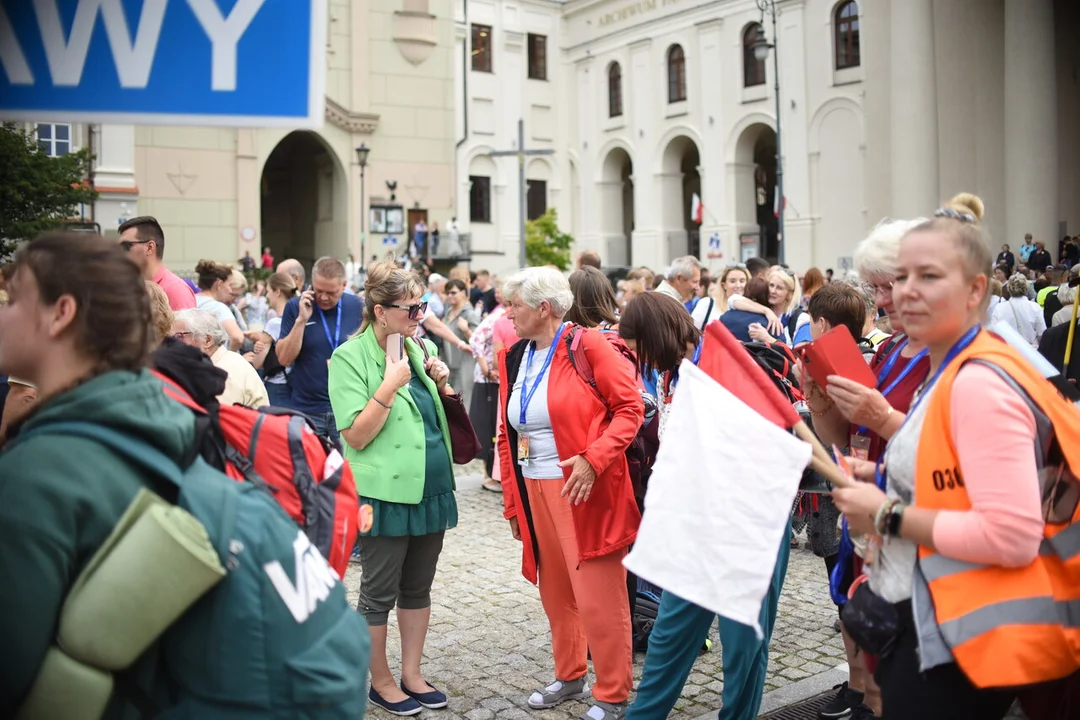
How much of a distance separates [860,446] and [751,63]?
4061 centimetres

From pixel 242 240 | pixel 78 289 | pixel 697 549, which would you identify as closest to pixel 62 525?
pixel 78 289

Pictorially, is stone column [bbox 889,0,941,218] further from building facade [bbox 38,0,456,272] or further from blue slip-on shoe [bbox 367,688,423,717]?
blue slip-on shoe [bbox 367,688,423,717]

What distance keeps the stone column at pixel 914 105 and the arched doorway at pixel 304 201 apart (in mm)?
19058

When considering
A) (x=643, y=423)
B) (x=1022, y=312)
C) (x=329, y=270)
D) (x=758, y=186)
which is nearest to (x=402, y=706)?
(x=643, y=423)

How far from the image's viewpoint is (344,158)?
123 feet

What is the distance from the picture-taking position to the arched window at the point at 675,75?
4488 cm

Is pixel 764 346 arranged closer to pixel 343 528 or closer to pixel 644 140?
pixel 343 528

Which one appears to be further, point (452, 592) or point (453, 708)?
point (452, 592)

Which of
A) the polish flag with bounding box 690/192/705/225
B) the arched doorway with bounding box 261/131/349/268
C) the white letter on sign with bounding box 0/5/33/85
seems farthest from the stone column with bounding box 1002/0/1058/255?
the white letter on sign with bounding box 0/5/33/85

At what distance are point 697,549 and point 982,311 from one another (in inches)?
37.9

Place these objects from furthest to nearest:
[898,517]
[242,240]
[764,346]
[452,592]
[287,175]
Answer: [287,175]
[242,240]
[452,592]
[764,346]
[898,517]

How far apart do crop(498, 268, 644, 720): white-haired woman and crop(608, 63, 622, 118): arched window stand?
44.4 meters

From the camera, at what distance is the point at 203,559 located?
1944mm

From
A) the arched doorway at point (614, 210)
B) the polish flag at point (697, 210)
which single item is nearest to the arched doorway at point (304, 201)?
the arched doorway at point (614, 210)
